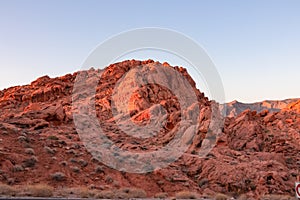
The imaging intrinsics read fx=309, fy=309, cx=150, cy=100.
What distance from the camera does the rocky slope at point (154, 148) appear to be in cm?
1936

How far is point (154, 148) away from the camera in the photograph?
2738cm

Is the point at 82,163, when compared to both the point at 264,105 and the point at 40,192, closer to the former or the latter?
the point at 40,192

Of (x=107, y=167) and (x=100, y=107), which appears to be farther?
(x=100, y=107)

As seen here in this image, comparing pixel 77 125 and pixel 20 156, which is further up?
pixel 77 125

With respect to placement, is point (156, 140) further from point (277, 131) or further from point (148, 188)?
point (277, 131)

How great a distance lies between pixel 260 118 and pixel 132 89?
20.7 m

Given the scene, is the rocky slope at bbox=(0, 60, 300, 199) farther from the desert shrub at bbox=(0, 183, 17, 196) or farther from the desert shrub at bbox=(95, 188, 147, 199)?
the desert shrub at bbox=(0, 183, 17, 196)

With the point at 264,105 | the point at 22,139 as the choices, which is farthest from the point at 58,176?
the point at 264,105

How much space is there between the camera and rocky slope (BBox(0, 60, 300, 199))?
19.4 metres

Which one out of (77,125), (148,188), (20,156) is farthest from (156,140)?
(20,156)

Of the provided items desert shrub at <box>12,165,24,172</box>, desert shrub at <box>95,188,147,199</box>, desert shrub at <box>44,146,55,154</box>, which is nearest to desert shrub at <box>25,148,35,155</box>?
desert shrub at <box>44,146,55,154</box>

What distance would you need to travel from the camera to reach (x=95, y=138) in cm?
3000

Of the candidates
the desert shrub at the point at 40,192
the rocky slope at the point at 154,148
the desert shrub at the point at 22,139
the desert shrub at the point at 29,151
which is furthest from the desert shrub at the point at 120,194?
the desert shrub at the point at 22,139

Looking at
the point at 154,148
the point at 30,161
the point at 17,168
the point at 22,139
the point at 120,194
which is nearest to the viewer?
the point at 120,194
